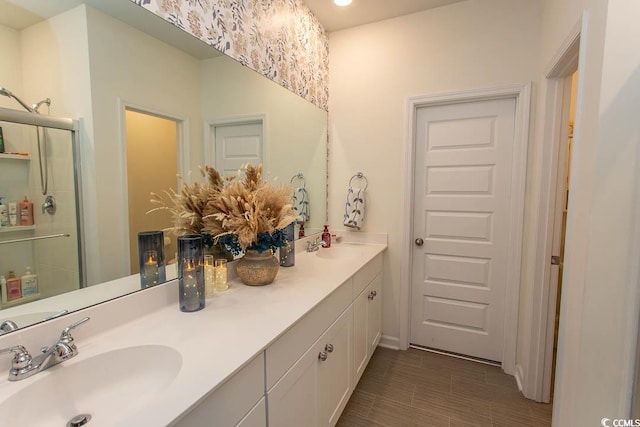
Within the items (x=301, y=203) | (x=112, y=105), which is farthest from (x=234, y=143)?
(x=301, y=203)

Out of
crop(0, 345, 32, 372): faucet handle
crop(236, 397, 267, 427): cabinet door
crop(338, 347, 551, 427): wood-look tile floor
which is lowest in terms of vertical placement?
crop(338, 347, 551, 427): wood-look tile floor

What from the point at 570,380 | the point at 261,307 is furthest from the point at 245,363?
the point at 570,380

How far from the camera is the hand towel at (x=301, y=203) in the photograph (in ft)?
7.64

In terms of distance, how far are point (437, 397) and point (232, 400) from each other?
1.66 meters

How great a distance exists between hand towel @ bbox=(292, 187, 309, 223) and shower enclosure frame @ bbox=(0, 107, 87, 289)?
1.44m

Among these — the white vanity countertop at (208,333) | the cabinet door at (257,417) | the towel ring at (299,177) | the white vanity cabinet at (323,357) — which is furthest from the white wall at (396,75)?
the cabinet door at (257,417)

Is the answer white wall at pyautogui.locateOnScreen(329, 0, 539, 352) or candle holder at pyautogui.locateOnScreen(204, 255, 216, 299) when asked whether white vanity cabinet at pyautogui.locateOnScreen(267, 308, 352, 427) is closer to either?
candle holder at pyautogui.locateOnScreen(204, 255, 216, 299)

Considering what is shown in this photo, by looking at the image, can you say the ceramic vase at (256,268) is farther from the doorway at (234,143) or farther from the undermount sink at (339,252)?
the undermount sink at (339,252)

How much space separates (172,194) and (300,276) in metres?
0.76

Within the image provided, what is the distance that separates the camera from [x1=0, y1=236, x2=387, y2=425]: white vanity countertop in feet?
2.29

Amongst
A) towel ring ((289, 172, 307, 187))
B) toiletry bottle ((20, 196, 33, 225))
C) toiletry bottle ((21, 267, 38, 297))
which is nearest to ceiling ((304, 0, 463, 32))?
towel ring ((289, 172, 307, 187))

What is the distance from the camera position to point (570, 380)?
124 centimetres

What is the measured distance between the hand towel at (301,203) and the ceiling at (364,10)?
1375 mm

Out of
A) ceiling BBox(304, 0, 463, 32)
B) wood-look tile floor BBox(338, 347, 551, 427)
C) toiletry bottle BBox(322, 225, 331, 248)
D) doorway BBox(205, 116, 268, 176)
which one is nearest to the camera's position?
doorway BBox(205, 116, 268, 176)
